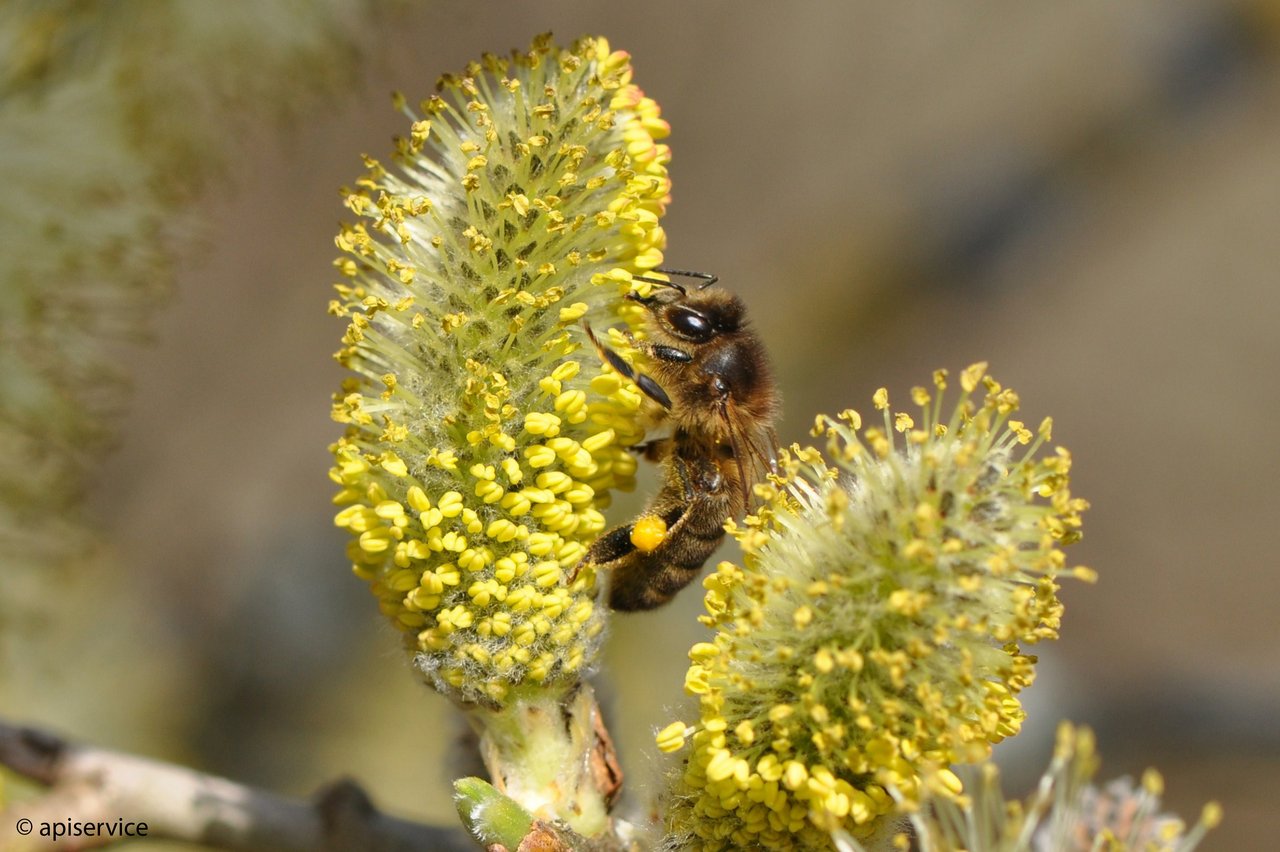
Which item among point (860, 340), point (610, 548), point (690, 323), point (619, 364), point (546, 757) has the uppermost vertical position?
point (860, 340)

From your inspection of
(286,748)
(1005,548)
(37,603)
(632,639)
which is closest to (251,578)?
(286,748)

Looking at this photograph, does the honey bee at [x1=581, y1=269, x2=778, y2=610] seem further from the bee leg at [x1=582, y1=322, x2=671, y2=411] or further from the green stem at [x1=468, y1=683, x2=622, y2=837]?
the green stem at [x1=468, y1=683, x2=622, y2=837]

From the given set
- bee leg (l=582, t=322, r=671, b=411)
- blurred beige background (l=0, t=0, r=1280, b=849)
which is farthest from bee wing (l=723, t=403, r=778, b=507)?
blurred beige background (l=0, t=0, r=1280, b=849)

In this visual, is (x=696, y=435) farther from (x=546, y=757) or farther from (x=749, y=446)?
(x=546, y=757)

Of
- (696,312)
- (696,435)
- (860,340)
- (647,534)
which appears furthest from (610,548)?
(860,340)

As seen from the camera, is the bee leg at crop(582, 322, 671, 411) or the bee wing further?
the bee wing
